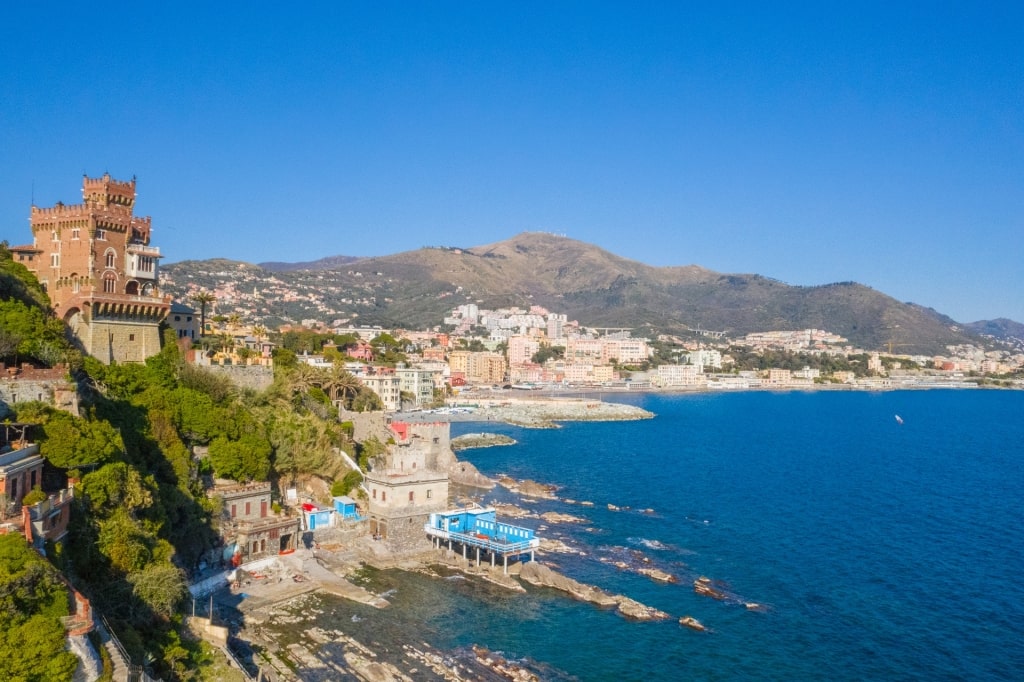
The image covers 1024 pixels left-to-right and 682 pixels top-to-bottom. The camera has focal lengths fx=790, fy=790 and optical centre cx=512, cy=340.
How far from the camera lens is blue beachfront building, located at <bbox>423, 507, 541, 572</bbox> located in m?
29.5

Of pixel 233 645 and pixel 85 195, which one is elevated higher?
pixel 85 195

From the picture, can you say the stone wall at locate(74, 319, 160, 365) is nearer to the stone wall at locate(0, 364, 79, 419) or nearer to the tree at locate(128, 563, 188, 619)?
the stone wall at locate(0, 364, 79, 419)

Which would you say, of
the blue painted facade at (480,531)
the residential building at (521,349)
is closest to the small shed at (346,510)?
the blue painted facade at (480,531)

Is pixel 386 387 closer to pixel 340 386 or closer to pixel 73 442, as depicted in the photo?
pixel 340 386

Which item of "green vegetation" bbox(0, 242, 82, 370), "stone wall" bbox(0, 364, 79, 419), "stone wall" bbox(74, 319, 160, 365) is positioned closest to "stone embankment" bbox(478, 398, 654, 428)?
"stone wall" bbox(74, 319, 160, 365)

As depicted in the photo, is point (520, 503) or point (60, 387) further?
point (520, 503)

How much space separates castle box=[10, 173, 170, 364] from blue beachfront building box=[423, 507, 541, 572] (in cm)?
1346

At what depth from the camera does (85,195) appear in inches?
1225

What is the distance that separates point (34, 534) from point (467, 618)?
13227 mm

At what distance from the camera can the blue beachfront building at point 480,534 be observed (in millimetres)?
29484

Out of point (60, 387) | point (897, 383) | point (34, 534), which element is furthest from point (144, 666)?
point (897, 383)

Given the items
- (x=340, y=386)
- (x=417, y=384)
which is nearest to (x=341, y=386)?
(x=340, y=386)

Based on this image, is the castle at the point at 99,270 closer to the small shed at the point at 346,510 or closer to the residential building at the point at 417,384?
the small shed at the point at 346,510

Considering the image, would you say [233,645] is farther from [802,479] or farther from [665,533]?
[802,479]
